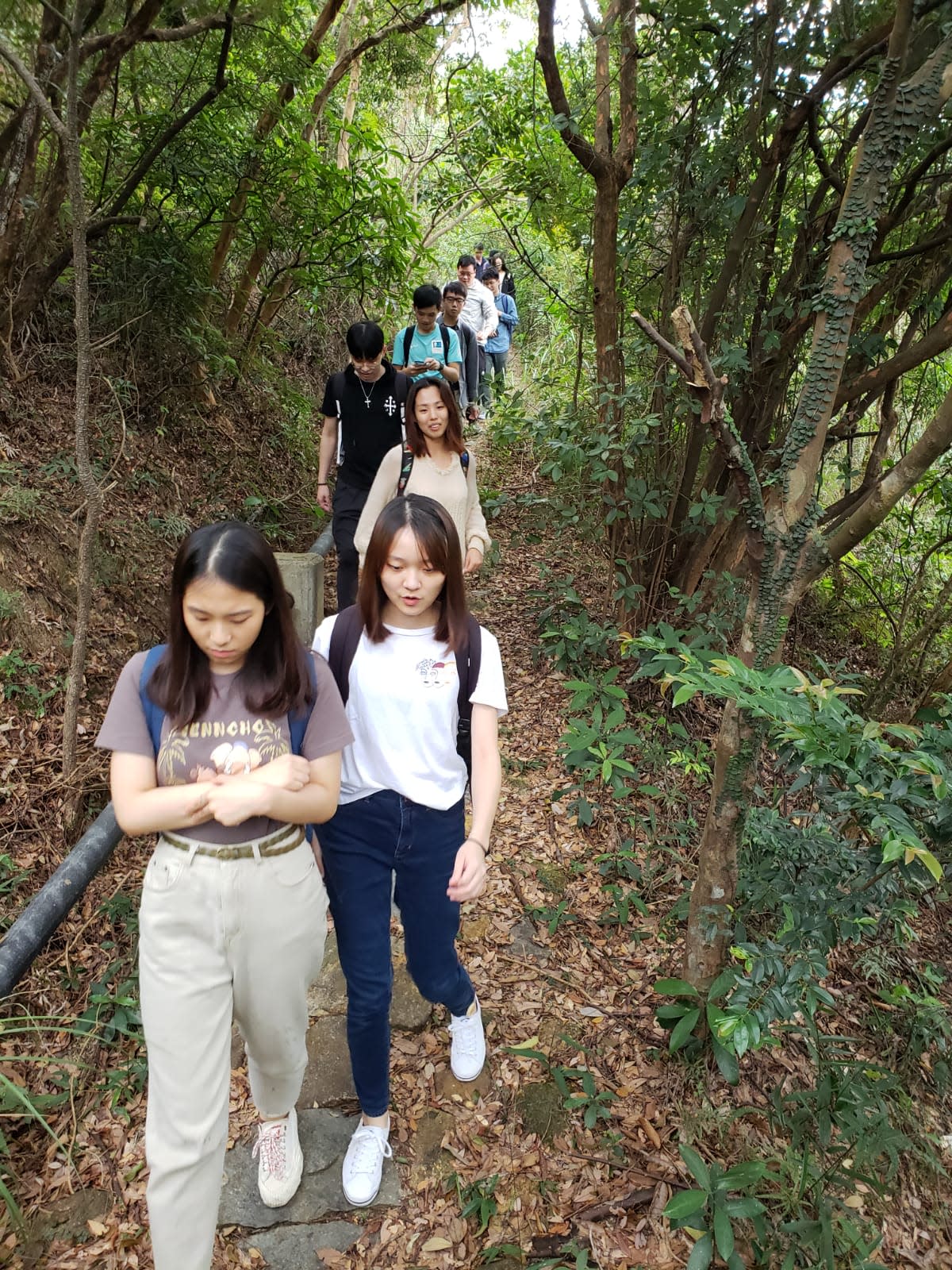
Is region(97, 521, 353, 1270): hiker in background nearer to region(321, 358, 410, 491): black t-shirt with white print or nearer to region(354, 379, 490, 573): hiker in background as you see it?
region(354, 379, 490, 573): hiker in background

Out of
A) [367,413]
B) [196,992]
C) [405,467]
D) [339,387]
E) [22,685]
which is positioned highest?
[339,387]

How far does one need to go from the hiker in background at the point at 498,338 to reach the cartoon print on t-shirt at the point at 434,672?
7385 millimetres

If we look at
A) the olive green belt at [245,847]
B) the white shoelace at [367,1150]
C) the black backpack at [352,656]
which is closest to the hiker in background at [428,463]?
the black backpack at [352,656]

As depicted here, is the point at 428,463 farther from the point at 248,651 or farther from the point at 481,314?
the point at 481,314

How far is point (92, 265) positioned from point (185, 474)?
1.45 meters

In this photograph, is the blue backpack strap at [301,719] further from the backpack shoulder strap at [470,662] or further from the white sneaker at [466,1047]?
the white sneaker at [466,1047]

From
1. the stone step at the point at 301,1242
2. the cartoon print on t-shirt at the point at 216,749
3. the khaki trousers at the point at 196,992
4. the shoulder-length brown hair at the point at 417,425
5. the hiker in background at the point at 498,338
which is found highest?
the hiker in background at the point at 498,338

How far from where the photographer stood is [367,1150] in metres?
2.10

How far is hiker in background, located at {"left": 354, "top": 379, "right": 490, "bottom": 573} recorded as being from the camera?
10.9ft

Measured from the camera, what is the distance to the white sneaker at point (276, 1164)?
2.04m

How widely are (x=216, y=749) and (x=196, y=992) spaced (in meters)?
0.52

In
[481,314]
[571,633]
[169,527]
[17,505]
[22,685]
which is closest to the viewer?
[22,685]

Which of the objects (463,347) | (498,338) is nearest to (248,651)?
(463,347)

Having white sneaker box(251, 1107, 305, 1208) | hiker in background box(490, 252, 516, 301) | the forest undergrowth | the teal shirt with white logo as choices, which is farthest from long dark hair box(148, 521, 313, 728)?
hiker in background box(490, 252, 516, 301)
